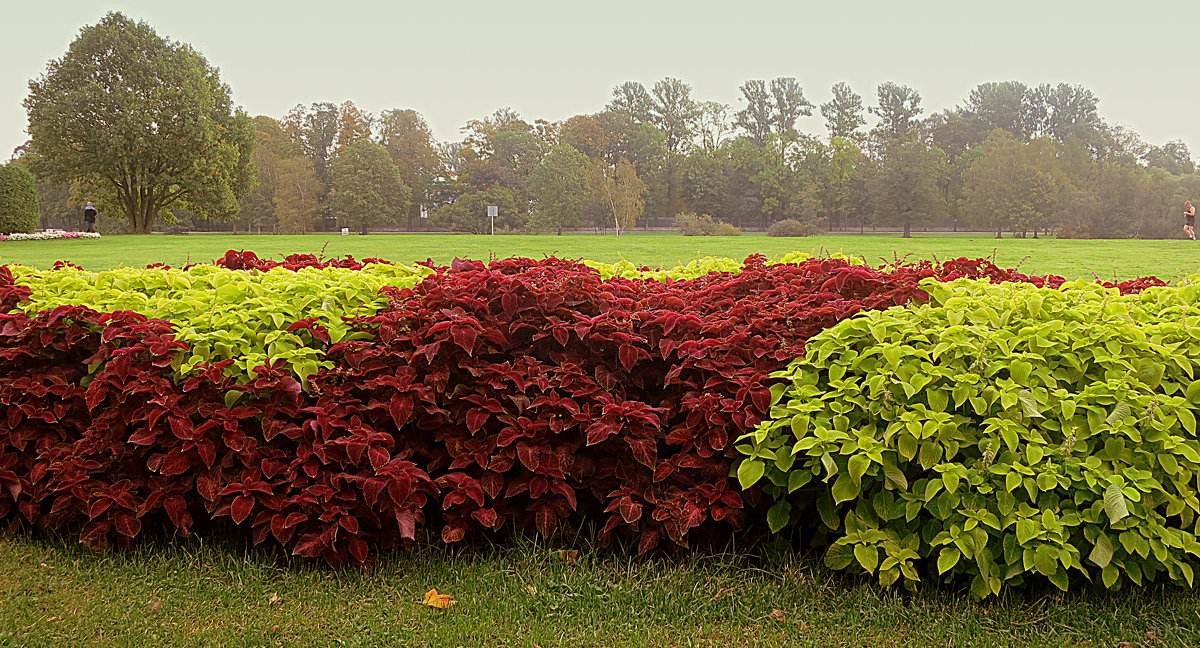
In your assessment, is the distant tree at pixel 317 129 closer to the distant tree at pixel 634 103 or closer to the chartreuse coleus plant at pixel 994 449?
the distant tree at pixel 634 103

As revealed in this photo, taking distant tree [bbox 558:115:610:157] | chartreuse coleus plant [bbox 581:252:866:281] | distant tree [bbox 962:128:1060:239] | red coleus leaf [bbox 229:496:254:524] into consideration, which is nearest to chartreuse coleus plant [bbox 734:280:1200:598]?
chartreuse coleus plant [bbox 581:252:866:281]

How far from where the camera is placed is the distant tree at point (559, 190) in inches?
2030

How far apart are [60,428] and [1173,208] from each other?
1975 inches

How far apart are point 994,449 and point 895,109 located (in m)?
67.9

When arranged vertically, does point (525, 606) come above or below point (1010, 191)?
below

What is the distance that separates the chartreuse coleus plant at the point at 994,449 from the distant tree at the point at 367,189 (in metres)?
48.8

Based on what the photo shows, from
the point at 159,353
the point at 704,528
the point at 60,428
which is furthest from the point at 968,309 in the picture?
the point at 60,428

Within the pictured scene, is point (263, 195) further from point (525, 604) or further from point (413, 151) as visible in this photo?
point (525, 604)

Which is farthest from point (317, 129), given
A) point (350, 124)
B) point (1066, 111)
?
point (1066, 111)

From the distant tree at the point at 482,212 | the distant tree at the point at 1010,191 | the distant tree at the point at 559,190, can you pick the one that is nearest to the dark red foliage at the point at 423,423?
the distant tree at the point at 1010,191

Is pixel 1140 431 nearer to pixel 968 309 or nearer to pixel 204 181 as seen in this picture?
pixel 968 309

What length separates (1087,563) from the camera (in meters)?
2.44

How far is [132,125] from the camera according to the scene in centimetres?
3189

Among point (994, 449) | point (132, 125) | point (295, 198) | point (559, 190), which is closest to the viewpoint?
point (994, 449)
